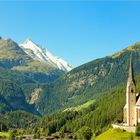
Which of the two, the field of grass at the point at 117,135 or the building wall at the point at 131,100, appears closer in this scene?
the field of grass at the point at 117,135

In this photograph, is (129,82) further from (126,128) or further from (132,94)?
(126,128)

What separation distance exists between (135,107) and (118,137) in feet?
58.8

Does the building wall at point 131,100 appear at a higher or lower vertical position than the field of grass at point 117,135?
higher

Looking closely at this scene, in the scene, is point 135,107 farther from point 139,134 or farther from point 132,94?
point 139,134

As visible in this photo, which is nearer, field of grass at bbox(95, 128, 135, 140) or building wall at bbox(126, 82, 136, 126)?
field of grass at bbox(95, 128, 135, 140)

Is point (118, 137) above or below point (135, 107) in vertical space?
below

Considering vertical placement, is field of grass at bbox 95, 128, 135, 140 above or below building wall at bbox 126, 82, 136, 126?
below

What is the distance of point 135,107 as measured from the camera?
191m

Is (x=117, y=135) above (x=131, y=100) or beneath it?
beneath

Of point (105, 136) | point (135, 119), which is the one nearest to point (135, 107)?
point (135, 119)

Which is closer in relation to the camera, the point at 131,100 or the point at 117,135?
the point at 117,135

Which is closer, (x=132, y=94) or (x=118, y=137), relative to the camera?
(x=118, y=137)

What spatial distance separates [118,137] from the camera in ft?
591

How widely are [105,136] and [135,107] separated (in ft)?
58.7
